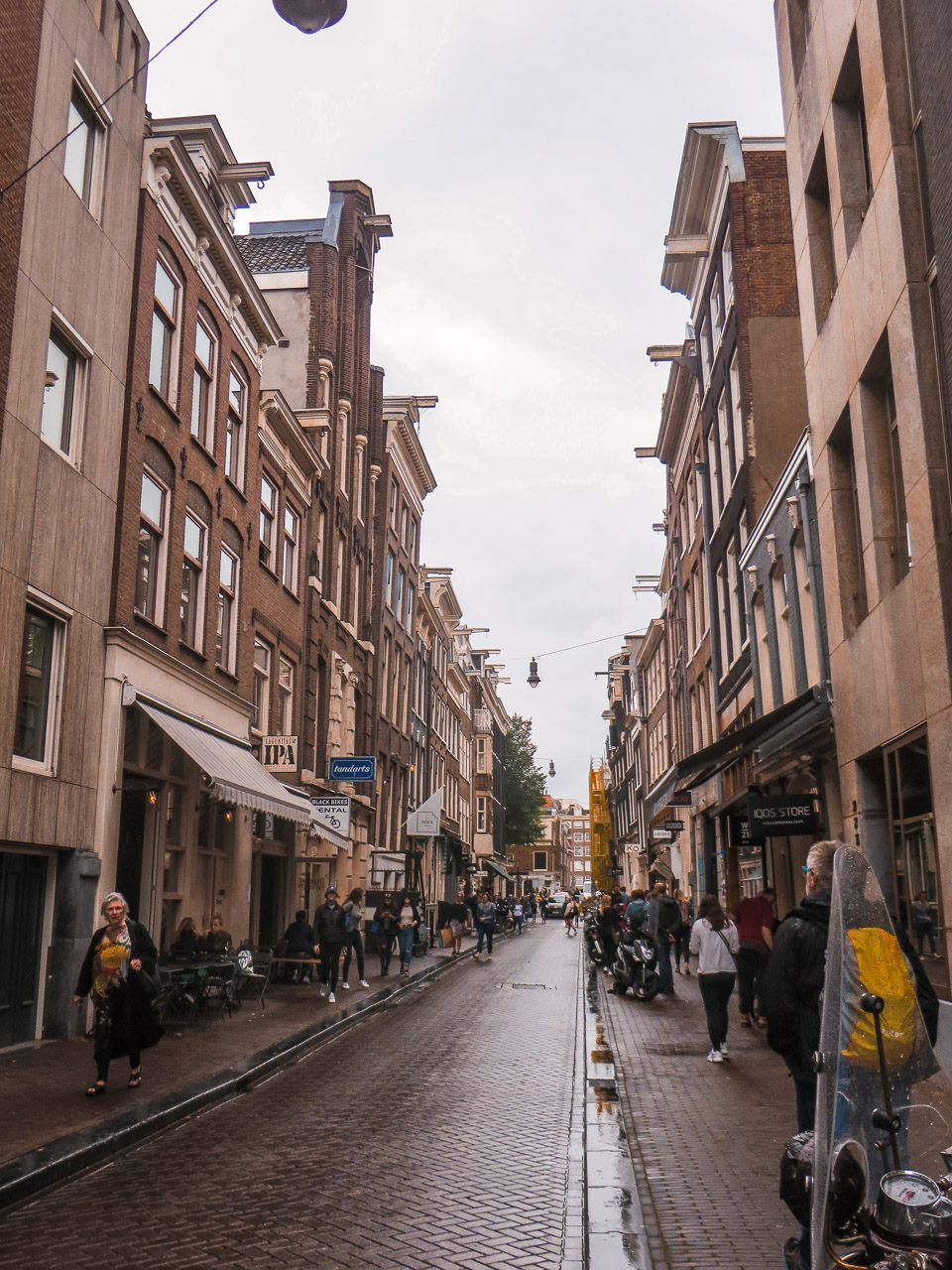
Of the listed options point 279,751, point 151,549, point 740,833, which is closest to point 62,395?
point 151,549

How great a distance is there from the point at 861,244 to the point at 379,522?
25.4m

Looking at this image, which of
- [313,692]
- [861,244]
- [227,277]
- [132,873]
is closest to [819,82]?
[861,244]

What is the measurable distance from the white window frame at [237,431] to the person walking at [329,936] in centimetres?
777

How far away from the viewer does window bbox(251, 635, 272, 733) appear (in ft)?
76.6

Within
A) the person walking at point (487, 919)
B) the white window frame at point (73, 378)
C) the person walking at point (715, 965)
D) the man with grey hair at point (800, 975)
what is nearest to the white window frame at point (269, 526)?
the white window frame at point (73, 378)

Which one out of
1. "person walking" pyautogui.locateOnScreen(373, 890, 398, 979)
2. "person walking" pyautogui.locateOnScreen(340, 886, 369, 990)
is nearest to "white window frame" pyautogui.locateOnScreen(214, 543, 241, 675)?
"person walking" pyautogui.locateOnScreen(340, 886, 369, 990)

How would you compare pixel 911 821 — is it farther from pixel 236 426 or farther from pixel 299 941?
pixel 236 426

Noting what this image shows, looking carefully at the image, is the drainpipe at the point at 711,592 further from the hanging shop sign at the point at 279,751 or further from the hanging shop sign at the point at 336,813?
the hanging shop sign at the point at 279,751

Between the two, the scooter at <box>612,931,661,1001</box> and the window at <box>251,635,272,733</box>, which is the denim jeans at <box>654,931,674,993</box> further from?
the window at <box>251,635,272,733</box>

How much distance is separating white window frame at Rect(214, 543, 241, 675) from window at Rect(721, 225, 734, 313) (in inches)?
463

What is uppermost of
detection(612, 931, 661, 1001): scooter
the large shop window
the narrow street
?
the large shop window

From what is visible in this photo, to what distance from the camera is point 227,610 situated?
20812mm

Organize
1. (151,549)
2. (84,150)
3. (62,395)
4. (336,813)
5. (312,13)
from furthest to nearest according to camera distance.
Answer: (336,813), (151,549), (84,150), (62,395), (312,13)

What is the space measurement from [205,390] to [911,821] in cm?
1365
